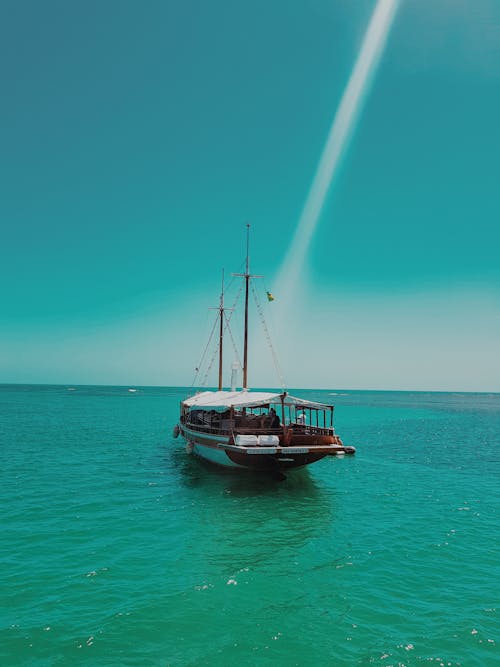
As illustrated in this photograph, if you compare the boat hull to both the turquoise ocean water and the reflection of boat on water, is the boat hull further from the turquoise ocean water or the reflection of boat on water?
the turquoise ocean water

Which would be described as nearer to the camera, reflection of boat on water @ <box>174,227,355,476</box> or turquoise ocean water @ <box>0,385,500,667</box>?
turquoise ocean water @ <box>0,385,500,667</box>

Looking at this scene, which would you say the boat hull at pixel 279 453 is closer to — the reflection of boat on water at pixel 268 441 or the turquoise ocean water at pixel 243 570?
the reflection of boat on water at pixel 268 441

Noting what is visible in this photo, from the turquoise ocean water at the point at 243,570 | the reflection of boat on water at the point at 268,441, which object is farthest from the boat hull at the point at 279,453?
the turquoise ocean water at the point at 243,570

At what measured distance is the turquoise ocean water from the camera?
8.76 m

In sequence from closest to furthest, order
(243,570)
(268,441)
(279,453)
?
(243,570)
(279,453)
(268,441)

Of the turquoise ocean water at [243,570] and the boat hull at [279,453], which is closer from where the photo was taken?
the turquoise ocean water at [243,570]

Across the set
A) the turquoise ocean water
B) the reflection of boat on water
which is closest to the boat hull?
the reflection of boat on water

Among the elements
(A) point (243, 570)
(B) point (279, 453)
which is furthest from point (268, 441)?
(A) point (243, 570)

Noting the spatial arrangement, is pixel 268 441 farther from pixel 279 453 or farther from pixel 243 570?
pixel 243 570

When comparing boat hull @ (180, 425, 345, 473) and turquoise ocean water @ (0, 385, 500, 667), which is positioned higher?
boat hull @ (180, 425, 345, 473)

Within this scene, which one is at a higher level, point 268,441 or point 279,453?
point 268,441

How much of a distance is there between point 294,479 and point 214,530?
32.6ft

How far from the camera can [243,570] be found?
1224 centimetres

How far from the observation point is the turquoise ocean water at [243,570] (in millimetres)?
8758
